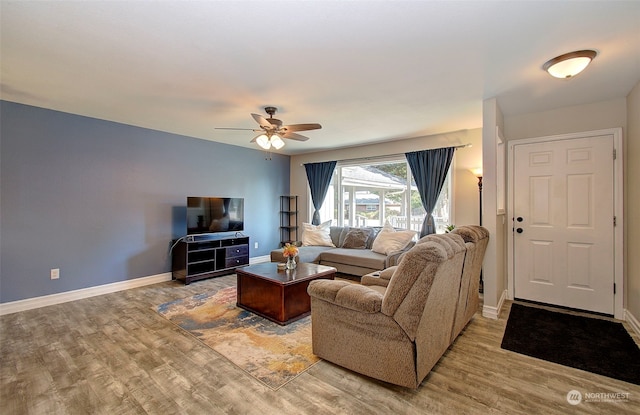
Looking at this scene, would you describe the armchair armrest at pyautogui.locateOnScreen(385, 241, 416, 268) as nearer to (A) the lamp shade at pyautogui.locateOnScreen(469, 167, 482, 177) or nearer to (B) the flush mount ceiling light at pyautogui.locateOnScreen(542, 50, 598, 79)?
(A) the lamp shade at pyautogui.locateOnScreen(469, 167, 482, 177)

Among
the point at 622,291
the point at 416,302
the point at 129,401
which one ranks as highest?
the point at 416,302

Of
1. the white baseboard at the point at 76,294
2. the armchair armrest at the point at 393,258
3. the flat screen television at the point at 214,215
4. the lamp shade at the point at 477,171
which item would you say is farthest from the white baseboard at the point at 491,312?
the white baseboard at the point at 76,294

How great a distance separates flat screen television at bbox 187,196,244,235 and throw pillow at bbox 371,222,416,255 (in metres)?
2.54

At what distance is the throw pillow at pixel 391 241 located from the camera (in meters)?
4.47

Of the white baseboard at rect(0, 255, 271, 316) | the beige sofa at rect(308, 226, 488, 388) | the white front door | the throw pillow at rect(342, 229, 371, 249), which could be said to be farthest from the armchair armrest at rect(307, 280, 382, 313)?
the white baseboard at rect(0, 255, 271, 316)

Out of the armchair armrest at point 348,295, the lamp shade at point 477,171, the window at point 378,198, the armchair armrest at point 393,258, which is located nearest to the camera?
the armchair armrest at point 348,295

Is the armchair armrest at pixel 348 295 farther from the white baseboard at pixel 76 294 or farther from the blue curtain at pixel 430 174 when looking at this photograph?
the white baseboard at pixel 76 294

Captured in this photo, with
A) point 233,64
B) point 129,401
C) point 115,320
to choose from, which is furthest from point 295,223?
point 129,401

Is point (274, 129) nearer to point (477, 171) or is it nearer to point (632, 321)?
point (477, 171)

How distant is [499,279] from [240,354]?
2.98 m

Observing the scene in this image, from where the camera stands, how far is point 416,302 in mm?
1720

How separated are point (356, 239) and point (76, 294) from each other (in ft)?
13.8

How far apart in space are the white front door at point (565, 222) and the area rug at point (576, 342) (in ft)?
1.26

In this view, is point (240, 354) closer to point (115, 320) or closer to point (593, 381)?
point (115, 320)
